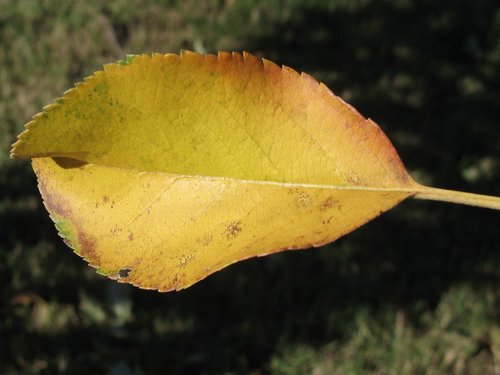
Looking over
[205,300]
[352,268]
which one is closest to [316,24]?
[352,268]

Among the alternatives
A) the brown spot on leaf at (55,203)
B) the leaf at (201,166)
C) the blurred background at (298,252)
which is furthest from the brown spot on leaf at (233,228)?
the blurred background at (298,252)

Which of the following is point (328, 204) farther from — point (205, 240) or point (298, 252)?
point (298, 252)

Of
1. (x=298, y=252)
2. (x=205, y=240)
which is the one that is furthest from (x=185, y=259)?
(x=298, y=252)

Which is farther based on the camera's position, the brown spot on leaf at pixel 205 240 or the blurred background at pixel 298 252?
the blurred background at pixel 298 252

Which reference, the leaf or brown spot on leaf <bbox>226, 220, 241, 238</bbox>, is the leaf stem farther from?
brown spot on leaf <bbox>226, 220, 241, 238</bbox>

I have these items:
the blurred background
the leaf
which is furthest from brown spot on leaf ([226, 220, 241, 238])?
the blurred background

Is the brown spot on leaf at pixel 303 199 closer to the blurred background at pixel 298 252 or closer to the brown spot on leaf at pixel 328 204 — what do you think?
the brown spot on leaf at pixel 328 204
